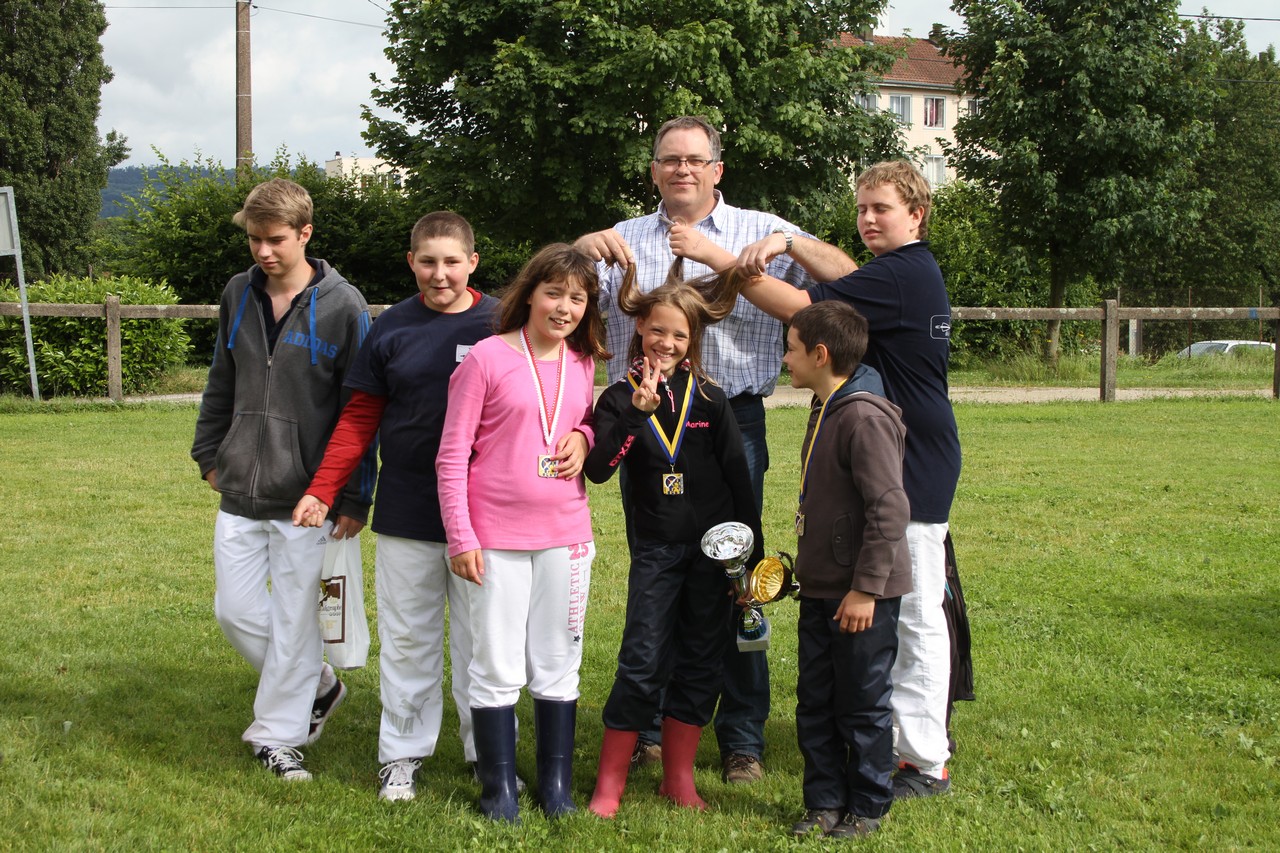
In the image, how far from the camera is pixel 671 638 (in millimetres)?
3787

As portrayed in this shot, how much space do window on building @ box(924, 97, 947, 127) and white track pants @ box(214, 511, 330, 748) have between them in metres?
57.6

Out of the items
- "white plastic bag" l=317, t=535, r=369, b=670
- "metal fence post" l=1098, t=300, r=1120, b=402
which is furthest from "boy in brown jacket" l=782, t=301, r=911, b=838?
"metal fence post" l=1098, t=300, r=1120, b=402

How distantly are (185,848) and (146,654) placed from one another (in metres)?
2.05

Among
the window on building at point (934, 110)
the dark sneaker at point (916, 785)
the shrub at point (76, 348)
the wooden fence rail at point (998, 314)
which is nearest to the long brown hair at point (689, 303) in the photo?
the dark sneaker at point (916, 785)

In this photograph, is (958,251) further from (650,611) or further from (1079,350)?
(650,611)

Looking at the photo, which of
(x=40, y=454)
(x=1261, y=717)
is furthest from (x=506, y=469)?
(x=40, y=454)

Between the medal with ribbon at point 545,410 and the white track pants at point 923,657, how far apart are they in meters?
1.15

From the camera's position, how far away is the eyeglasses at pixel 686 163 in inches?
159

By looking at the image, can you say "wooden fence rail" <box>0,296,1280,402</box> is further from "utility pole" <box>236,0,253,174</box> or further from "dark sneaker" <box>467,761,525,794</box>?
"dark sneaker" <box>467,761,525,794</box>

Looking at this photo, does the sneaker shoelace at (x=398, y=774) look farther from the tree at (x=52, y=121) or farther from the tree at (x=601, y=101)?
the tree at (x=52, y=121)

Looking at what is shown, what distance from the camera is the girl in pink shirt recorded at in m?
3.56

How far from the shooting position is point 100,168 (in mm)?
43781

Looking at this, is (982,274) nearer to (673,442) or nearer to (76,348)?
(76,348)

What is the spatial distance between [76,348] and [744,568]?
1378 centimetres
